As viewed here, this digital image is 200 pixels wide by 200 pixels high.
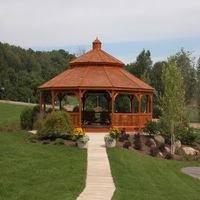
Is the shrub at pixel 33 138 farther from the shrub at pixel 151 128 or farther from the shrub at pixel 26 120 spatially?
the shrub at pixel 151 128

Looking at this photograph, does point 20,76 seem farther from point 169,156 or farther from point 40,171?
point 40,171

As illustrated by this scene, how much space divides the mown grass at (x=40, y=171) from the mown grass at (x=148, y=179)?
1262 mm

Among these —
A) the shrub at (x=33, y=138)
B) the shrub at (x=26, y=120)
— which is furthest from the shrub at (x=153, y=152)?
the shrub at (x=26, y=120)

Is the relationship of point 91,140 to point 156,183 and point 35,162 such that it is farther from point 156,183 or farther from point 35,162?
point 156,183

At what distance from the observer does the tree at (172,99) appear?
20.9 metres

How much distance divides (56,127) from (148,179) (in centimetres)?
740

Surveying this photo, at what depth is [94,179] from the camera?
11.8 meters

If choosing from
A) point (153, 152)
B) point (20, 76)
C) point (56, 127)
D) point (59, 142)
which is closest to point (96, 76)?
point (56, 127)

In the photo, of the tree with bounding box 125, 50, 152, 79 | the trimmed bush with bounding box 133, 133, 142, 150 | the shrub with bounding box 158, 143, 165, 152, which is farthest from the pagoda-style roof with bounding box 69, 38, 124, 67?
the tree with bounding box 125, 50, 152, 79

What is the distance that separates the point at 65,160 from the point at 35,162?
3.93 feet

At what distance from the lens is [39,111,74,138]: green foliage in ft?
62.0

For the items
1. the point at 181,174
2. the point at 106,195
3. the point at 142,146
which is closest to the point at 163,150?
the point at 142,146

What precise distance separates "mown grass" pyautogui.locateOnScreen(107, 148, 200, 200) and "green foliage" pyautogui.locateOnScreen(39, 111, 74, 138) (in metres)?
3.13

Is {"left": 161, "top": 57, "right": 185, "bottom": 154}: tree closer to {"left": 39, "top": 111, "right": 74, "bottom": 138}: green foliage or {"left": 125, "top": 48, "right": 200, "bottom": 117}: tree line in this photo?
{"left": 39, "top": 111, "right": 74, "bottom": 138}: green foliage
